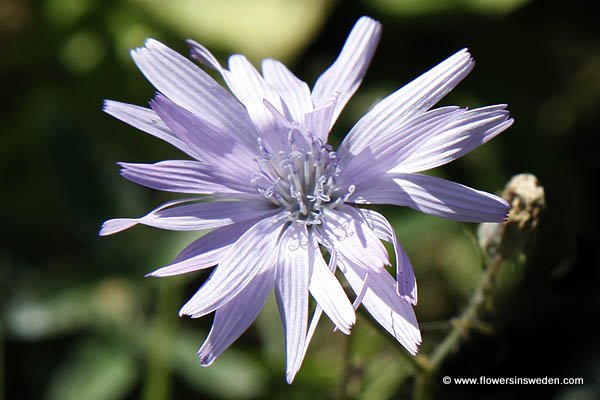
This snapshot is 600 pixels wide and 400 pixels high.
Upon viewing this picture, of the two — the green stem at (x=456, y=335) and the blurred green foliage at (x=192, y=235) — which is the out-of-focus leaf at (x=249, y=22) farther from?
the green stem at (x=456, y=335)

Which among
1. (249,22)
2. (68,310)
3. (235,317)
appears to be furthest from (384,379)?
(249,22)

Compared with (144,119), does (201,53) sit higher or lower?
higher

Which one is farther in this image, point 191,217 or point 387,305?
point 191,217

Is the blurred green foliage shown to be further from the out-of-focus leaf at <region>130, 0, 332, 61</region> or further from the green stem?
the green stem

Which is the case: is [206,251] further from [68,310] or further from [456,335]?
[68,310]

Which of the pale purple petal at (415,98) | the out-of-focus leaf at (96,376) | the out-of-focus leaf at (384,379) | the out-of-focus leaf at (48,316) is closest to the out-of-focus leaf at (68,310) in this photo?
the out-of-focus leaf at (48,316)

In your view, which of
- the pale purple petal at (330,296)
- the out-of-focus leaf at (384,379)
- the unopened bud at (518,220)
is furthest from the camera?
the out-of-focus leaf at (384,379)

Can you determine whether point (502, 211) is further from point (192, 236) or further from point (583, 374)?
point (192, 236)
